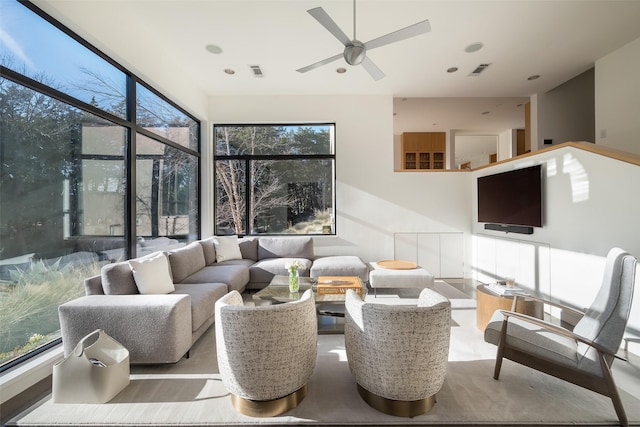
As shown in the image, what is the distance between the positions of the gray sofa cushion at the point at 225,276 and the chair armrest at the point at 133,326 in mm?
1110

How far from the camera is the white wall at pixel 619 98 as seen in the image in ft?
11.6

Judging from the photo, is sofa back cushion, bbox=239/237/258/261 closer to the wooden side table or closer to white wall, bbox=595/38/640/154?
the wooden side table

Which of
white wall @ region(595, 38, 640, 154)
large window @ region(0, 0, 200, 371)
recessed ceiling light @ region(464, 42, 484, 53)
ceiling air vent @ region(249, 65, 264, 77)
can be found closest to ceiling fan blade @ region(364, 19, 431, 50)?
recessed ceiling light @ region(464, 42, 484, 53)

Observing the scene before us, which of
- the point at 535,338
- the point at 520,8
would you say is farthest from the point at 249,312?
the point at 520,8

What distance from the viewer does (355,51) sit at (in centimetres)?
237

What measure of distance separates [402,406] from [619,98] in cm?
498

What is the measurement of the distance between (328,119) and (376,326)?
4.27 meters

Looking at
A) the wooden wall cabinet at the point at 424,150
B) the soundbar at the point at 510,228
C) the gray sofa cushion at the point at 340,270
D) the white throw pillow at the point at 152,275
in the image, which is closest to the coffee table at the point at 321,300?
the gray sofa cushion at the point at 340,270

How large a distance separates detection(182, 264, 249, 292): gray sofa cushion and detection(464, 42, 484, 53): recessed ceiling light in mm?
4226

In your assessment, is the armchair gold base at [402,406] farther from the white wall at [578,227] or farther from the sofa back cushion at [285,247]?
the sofa back cushion at [285,247]

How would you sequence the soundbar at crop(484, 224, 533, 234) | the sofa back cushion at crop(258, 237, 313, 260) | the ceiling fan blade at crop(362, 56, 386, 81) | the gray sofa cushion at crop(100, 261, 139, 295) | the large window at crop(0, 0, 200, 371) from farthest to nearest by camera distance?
the sofa back cushion at crop(258, 237, 313, 260) < the soundbar at crop(484, 224, 533, 234) < the ceiling fan blade at crop(362, 56, 386, 81) < the gray sofa cushion at crop(100, 261, 139, 295) < the large window at crop(0, 0, 200, 371)

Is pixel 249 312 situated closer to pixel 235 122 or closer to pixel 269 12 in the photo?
pixel 269 12

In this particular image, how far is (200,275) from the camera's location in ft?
11.3

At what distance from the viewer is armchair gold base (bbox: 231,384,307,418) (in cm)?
162
